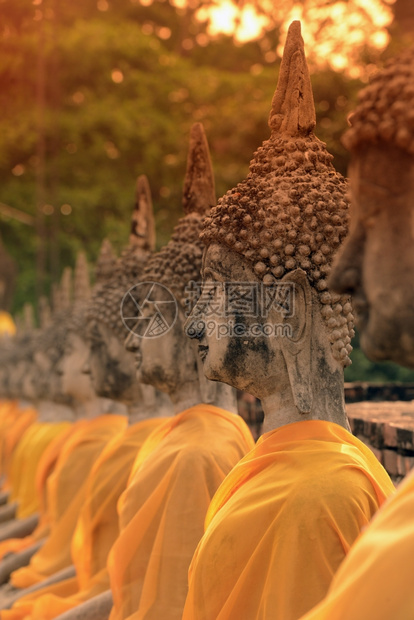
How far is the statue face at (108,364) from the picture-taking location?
6188mm

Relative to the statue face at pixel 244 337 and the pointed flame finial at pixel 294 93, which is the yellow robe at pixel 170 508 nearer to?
the statue face at pixel 244 337

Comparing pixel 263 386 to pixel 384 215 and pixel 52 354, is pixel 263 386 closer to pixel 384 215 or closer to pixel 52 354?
pixel 384 215

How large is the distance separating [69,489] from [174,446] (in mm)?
2976

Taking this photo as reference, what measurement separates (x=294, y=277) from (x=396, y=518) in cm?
155

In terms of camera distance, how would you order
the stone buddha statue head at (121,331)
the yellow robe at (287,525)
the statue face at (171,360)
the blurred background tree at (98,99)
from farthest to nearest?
the blurred background tree at (98,99)
the stone buddha statue head at (121,331)
the statue face at (171,360)
the yellow robe at (287,525)

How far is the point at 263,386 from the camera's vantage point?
11.5ft

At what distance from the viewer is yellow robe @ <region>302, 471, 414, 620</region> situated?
1.90 metres

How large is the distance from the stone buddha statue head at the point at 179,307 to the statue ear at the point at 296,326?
143 cm

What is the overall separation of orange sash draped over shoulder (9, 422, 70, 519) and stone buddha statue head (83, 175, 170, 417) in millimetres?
3380

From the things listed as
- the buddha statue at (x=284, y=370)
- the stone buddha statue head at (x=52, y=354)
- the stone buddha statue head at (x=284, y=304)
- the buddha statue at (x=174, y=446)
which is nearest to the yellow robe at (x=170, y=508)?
Result: the buddha statue at (x=174, y=446)

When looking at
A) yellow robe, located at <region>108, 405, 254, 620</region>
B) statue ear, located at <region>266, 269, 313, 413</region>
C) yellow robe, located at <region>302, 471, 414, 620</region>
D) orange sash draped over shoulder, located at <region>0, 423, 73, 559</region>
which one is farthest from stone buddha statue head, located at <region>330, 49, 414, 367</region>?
orange sash draped over shoulder, located at <region>0, 423, 73, 559</region>

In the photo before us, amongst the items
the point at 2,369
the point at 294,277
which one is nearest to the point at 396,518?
the point at 294,277

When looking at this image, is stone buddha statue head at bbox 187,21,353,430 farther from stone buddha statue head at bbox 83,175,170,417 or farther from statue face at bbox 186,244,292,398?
stone buddha statue head at bbox 83,175,170,417

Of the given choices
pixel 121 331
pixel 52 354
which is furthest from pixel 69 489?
pixel 52 354
